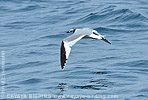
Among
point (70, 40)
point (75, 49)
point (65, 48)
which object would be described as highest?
point (70, 40)

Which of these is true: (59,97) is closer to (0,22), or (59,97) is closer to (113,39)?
(113,39)

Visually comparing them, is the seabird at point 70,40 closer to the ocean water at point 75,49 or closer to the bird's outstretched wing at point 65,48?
the bird's outstretched wing at point 65,48

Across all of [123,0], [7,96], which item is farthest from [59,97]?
[123,0]

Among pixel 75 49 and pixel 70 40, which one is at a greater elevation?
pixel 70 40

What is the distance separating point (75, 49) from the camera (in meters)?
20.0

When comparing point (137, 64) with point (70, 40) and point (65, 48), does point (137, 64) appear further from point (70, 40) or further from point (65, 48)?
point (65, 48)

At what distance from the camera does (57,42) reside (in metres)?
20.6

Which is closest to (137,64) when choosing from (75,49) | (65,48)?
(65,48)

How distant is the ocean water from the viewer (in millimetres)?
15297

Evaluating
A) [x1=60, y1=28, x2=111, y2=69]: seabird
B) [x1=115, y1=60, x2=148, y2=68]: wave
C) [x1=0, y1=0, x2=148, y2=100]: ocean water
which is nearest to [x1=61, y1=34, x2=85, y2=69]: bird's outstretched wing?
[x1=60, y1=28, x2=111, y2=69]: seabird

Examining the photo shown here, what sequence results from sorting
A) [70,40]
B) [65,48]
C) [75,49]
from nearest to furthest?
[65,48]
[70,40]
[75,49]

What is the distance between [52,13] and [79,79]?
971 cm

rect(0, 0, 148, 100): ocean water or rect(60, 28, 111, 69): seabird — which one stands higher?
rect(60, 28, 111, 69): seabird

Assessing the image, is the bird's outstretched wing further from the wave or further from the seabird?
the wave
